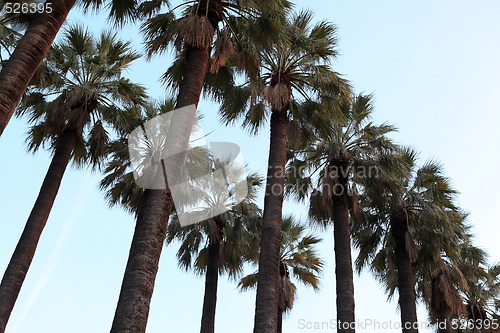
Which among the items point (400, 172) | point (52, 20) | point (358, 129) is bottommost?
point (52, 20)

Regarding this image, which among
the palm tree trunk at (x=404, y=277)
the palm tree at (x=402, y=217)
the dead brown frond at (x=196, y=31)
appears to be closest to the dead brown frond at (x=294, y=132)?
the palm tree at (x=402, y=217)

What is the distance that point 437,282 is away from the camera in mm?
21016

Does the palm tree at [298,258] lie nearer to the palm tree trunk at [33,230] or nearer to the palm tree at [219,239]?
the palm tree at [219,239]

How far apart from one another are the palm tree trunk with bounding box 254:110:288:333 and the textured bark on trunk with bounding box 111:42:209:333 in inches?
154

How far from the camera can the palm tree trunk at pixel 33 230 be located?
38.4ft

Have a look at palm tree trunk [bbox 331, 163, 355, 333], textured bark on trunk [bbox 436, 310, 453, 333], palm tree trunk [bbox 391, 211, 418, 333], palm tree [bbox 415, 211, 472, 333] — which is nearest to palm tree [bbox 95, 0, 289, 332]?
palm tree trunk [bbox 331, 163, 355, 333]

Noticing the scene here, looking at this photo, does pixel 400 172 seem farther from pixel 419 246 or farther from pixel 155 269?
pixel 155 269

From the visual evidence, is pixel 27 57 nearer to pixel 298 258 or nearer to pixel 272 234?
pixel 272 234

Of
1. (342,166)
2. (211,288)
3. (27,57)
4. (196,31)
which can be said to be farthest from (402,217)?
(27,57)

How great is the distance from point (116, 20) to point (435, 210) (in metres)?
11.9

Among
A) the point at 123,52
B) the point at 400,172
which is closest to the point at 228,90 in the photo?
the point at 123,52

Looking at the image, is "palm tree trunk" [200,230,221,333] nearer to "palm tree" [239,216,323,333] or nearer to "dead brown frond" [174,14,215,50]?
"palm tree" [239,216,323,333]

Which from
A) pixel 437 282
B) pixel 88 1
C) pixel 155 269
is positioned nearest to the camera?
pixel 155 269

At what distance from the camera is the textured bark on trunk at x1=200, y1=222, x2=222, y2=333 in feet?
56.5
